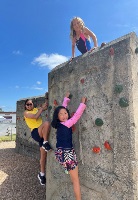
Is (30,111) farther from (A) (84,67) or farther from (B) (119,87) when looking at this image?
(B) (119,87)

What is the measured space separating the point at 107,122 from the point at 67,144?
0.78m

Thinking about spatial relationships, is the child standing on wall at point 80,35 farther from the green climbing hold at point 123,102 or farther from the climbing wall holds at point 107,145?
the climbing wall holds at point 107,145

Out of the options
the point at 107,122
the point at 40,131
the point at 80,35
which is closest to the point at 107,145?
the point at 107,122

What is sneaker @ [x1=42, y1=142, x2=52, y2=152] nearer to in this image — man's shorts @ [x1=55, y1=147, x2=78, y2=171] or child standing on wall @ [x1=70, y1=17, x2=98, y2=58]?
man's shorts @ [x1=55, y1=147, x2=78, y2=171]

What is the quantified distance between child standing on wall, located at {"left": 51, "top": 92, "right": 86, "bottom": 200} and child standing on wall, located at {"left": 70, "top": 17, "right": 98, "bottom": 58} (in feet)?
4.60

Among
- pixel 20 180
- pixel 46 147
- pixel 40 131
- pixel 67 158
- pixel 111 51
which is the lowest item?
pixel 20 180

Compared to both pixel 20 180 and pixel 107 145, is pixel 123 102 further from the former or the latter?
pixel 20 180

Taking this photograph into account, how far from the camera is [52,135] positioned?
4.55m

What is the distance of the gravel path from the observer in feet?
18.1

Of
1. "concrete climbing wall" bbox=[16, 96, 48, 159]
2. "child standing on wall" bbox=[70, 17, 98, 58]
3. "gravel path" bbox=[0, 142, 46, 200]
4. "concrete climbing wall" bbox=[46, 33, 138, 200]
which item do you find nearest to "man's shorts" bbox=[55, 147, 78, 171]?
"concrete climbing wall" bbox=[46, 33, 138, 200]

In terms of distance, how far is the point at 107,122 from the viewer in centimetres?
341

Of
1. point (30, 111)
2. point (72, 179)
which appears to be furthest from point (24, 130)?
point (72, 179)

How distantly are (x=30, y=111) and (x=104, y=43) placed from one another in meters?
2.28

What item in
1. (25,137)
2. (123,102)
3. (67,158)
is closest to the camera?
(123,102)
